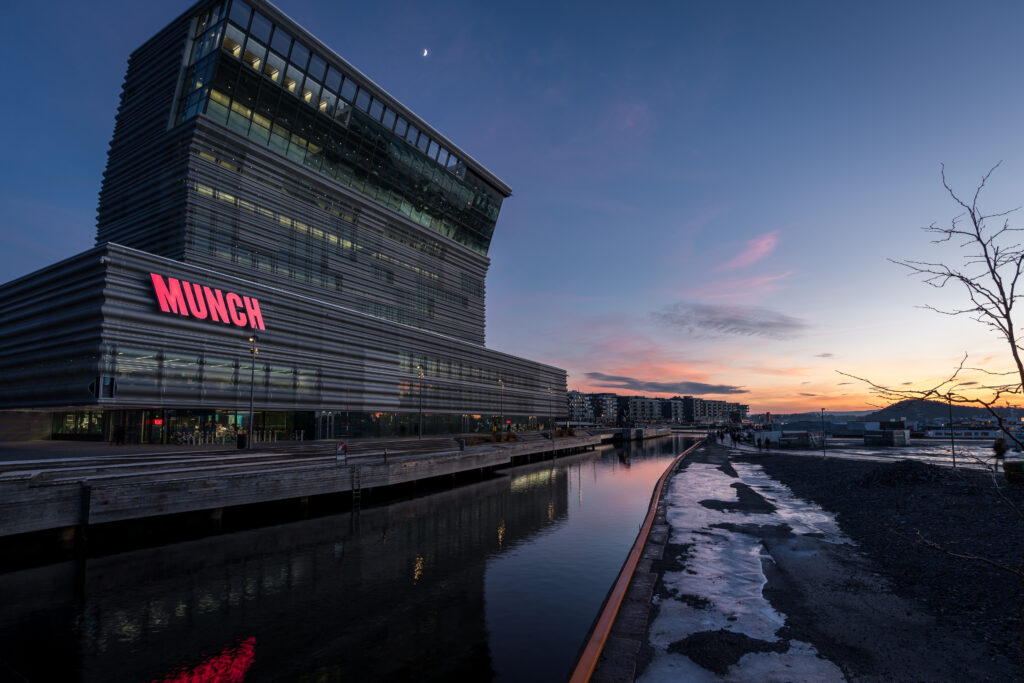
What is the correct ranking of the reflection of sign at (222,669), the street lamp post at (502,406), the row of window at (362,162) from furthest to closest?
the street lamp post at (502,406)
the row of window at (362,162)
the reflection of sign at (222,669)

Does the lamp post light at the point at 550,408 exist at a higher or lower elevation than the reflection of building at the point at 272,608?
higher

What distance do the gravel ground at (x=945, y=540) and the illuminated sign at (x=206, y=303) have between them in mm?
51482

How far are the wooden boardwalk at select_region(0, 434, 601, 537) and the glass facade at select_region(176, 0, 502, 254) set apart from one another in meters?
52.7

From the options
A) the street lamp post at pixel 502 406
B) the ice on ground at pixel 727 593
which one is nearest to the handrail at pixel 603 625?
the ice on ground at pixel 727 593

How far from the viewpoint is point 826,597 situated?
44.6 feet

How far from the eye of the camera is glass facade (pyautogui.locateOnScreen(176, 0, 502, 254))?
215 feet

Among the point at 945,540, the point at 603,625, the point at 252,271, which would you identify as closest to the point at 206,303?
the point at 252,271

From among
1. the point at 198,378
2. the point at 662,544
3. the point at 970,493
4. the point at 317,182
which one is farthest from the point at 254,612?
the point at 317,182

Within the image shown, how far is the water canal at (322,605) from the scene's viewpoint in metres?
11.4

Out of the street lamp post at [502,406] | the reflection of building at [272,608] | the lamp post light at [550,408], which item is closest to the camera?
the reflection of building at [272,608]

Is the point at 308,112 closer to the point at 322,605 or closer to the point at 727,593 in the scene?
the point at 322,605

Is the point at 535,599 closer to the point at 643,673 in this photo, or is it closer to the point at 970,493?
the point at 643,673

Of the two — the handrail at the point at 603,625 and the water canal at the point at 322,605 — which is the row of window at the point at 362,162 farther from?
the handrail at the point at 603,625

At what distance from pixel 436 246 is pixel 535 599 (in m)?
92.6
